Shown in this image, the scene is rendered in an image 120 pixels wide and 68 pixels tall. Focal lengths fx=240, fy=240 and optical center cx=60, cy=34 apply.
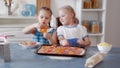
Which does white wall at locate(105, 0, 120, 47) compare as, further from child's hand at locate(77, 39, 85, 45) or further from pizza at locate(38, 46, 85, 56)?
pizza at locate(38, 46, 85, 56)

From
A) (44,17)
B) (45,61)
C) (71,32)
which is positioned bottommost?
(45,61)

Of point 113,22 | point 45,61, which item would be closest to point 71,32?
point 45,61

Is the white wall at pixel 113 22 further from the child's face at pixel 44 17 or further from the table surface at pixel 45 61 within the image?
the table surface at pixel 45 61

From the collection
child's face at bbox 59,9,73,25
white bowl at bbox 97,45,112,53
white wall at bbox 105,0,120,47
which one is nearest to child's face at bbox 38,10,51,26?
child's face at bbox 59,9,73,25

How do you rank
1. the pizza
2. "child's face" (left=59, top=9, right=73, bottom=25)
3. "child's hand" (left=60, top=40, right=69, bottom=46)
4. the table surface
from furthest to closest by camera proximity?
"child's face" (left=59, top=9, right=73, bottom=25)
"child's hand" (left=60, top=40, right=69, bottom=46)
the pizza
the table surface

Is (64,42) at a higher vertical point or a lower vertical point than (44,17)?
lower

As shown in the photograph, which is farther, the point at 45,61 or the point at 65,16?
the point at 65,16

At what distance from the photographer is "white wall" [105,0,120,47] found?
11.4 feet

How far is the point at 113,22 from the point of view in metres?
3.54

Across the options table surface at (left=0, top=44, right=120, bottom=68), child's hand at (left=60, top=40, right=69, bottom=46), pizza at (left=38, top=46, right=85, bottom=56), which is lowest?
table surface at (left=0, top=44, right=120, bottom=68)

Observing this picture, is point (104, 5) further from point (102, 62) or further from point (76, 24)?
point (102, 62)

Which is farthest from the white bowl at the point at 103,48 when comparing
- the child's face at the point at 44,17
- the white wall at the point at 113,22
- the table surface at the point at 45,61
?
the white wall at the point at 113,22

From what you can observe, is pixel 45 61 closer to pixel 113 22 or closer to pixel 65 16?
pixel 65 16

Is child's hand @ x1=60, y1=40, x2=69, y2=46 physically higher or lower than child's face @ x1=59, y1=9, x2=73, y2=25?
lower
